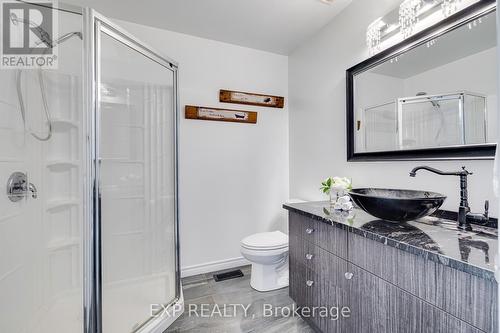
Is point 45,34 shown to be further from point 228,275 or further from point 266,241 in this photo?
point 228,275

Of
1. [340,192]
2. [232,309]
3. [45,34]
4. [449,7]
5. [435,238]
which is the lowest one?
[232,309]

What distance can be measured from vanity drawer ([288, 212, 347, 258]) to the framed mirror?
69cm

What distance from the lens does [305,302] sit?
1.54 m

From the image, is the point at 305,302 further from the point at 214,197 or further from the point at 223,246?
the point at 214,197

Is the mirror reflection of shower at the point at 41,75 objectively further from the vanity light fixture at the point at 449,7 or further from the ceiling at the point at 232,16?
the vanity light fixture at the point at 449,7

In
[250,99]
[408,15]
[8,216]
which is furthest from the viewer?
[250,99]

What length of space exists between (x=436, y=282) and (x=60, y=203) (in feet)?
7.80

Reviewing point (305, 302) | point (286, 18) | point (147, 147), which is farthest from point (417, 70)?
point (147, 147)

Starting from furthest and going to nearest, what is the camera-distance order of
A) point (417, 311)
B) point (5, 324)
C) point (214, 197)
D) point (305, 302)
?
point (214, 197), point (305, 302), point (5, 324), point (417, 311)

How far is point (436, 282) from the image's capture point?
0.82 m

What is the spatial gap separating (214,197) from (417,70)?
2000 millimetres

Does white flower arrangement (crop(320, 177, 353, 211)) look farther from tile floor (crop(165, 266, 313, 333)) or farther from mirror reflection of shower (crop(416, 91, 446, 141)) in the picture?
tile floor (crop(165, 266, 313, 333))

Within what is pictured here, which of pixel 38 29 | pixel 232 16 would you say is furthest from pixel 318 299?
pixel 38 29

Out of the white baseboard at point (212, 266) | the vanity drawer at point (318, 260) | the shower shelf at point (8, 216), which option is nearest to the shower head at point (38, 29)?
the shower shelf at point (8, 216)
